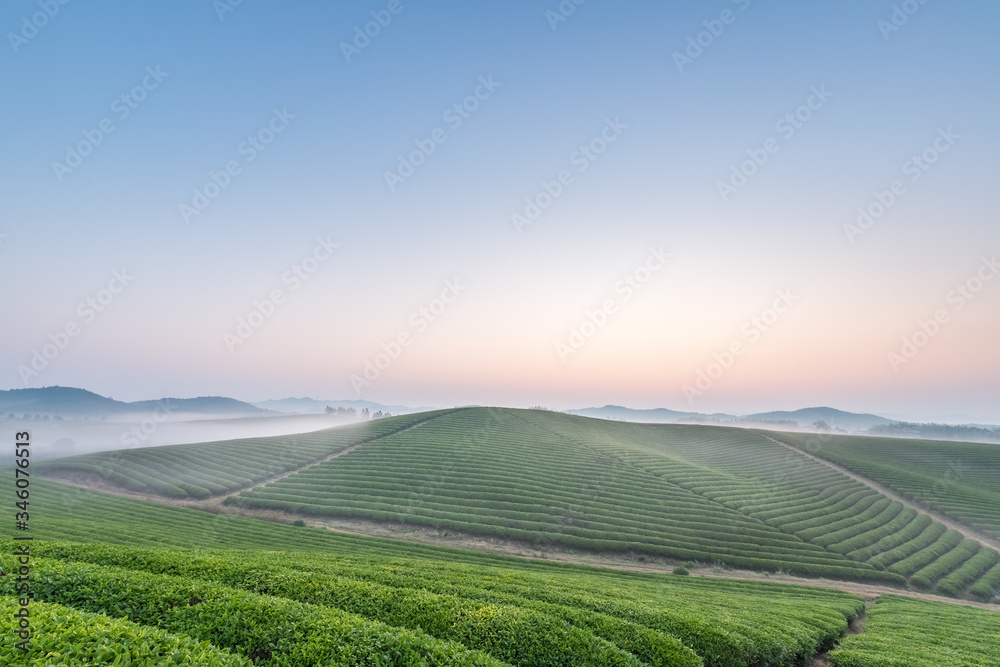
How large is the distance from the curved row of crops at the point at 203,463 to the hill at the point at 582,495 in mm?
211

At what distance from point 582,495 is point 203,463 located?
46511 mm


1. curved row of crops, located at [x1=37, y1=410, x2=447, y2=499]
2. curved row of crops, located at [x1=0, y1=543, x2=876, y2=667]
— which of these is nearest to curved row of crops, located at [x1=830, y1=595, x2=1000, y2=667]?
curved row of crops, located at [x1=0, y1=543, x2=876, y2=667]

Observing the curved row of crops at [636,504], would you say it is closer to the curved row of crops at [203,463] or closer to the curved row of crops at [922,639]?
the curved row of crops at [203,463]

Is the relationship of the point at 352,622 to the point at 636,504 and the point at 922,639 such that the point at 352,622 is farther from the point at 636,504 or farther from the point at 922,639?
the point at 636,504

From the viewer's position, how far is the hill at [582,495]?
33.8m

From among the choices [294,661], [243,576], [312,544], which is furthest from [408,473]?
[294,661]

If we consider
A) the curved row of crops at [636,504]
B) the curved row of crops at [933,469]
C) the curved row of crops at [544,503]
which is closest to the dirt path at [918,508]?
the curved row of crops at [933,469]

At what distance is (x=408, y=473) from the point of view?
47.1m

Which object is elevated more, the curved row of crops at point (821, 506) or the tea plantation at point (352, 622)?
the tea plantation at point (352, 622)

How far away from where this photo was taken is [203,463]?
52.7m

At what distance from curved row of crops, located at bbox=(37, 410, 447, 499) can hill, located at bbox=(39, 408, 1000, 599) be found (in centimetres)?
21

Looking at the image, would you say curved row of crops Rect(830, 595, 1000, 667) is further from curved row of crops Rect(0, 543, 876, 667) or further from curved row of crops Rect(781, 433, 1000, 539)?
curved row of crops Rect(781, 433, 1000, 539)

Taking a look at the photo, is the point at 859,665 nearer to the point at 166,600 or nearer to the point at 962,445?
the point at 166,600

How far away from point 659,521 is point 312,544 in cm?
2883
